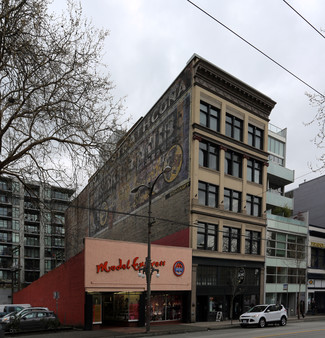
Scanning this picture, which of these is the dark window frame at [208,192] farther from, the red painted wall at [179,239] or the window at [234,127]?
the window at [234,127]

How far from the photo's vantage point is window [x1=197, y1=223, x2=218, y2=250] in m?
32.4

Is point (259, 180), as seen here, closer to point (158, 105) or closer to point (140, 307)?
point (158, 105)

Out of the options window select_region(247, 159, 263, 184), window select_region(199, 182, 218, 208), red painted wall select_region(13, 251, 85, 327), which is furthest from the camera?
window select_region(247, 159, 263, 184)

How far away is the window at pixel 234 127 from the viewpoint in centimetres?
3594

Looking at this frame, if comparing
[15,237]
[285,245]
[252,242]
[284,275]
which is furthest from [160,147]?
[15,237]

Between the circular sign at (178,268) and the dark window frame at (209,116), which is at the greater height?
the dark window frame at (209,116)

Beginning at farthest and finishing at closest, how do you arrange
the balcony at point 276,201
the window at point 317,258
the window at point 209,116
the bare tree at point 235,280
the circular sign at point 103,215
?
the circular sign at point 103,215
the window at point 317,258
the balcony at point 276,201
the window at point 209,116
the bare tree at point 235,280

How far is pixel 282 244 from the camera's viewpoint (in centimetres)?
4075

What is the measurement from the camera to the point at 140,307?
1093 inches

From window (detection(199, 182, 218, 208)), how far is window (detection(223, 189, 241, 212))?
119cm

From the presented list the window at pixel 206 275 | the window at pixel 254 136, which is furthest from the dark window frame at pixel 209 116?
the window at pixel 206 275

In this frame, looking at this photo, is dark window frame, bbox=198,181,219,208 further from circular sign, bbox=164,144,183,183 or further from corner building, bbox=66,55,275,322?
circular sign, bbox=164,144,183,183

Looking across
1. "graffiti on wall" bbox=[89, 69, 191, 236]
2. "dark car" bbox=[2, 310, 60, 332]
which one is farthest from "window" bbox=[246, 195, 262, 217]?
"dark car" bbox=[2, 310, 60, 332]

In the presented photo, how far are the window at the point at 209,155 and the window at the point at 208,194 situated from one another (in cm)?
164
